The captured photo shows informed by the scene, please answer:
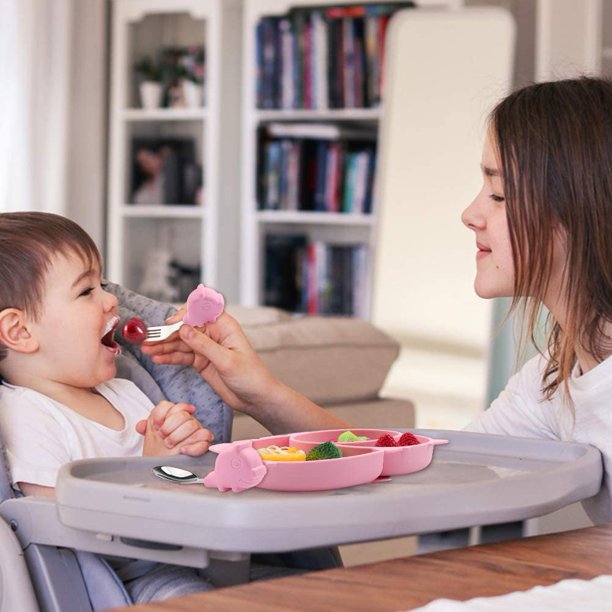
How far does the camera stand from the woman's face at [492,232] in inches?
50.3

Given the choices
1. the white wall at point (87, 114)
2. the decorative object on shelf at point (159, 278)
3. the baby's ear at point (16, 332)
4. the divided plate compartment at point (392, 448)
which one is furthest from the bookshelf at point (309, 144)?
the divided plate compartment at point (392, 448)

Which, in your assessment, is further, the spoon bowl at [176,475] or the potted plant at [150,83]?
the potted plant at [150,83]

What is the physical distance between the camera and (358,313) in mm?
4422

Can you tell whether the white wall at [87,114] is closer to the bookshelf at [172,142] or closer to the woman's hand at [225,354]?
the bookshelf at [172,142]

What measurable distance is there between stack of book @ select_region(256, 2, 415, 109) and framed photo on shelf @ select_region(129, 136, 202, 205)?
479 mm

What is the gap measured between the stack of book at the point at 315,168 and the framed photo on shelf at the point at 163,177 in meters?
0.37

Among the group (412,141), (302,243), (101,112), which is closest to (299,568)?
(412,141)

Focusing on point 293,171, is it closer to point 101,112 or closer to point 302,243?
point 302,243

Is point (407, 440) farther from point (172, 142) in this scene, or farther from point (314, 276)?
point (172, 142)

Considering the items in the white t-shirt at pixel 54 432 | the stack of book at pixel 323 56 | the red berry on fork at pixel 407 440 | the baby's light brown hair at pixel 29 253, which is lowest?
the white t-shirt at pixel 54 432

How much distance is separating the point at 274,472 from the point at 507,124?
→ 0.53 metres

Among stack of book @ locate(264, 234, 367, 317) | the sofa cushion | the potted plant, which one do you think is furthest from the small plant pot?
the sofa cushion

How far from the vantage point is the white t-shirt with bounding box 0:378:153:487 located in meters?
1.31

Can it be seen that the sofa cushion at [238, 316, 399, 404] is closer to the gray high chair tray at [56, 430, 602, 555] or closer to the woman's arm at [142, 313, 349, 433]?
the woman's arm at [142, 313, 349, 433]
